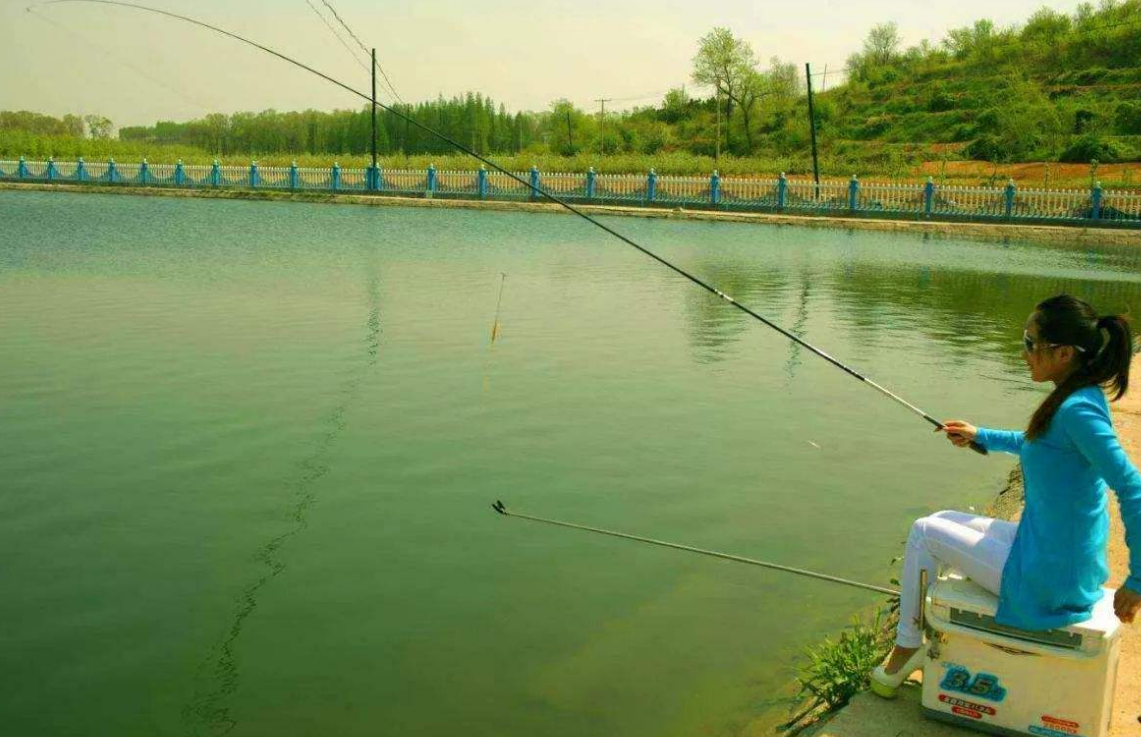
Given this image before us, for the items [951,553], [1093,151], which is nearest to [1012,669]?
[951,553]

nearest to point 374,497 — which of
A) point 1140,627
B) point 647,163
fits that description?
point 1140,627

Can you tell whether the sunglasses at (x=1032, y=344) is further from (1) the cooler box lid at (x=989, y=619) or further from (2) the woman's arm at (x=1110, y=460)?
(1) the cooler box lid at (x=989, y=619)

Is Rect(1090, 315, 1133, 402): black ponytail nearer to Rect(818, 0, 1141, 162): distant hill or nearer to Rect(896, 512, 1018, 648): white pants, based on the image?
Rect(896, 512, 1018, 648): white pants

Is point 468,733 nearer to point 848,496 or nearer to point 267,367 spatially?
point 848,496

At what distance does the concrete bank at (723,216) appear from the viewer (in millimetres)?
30359

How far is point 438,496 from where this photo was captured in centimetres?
621

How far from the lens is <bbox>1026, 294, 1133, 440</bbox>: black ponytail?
9.68 ft

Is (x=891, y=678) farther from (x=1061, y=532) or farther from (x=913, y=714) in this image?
(x=1061, y=532)

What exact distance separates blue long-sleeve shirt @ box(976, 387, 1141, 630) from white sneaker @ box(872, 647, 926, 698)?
0.41 meters

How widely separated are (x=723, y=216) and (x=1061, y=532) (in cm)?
3254

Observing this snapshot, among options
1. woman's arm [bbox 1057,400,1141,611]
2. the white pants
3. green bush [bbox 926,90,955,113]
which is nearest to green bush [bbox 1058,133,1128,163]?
green bush [bbox 926,90,955,113]

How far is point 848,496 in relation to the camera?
658cm

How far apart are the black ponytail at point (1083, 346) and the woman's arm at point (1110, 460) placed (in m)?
0.08

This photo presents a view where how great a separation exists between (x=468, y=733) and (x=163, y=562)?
202 centimetres
